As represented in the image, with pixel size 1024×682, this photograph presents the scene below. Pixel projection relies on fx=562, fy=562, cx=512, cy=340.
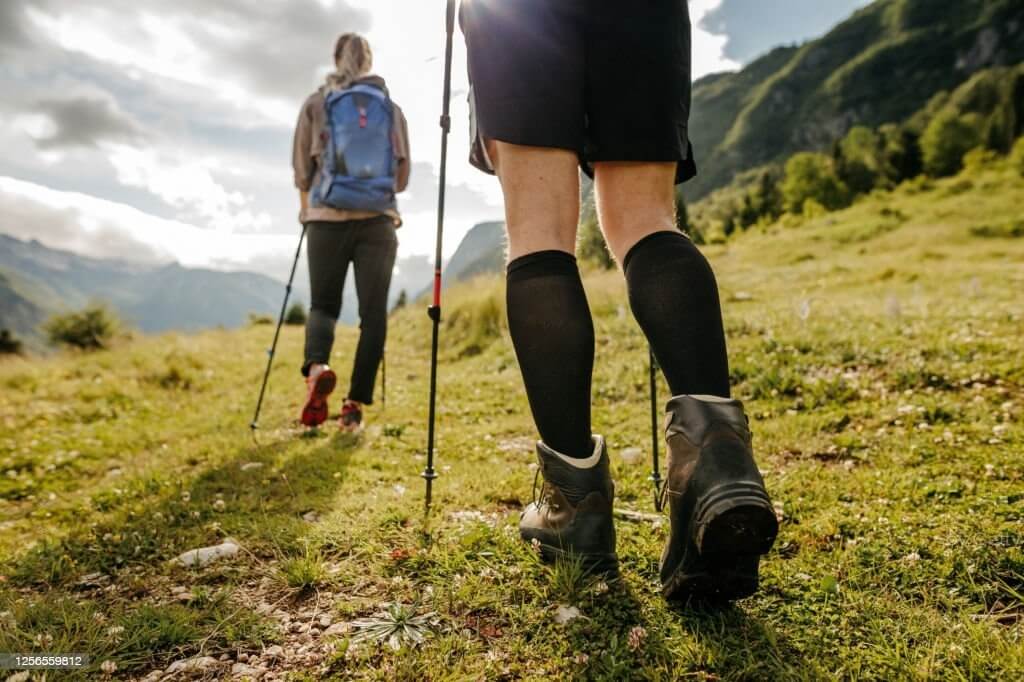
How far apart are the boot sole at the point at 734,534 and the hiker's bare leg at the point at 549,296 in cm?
52

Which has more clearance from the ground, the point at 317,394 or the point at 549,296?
the point at 549,296

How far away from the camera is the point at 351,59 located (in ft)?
18.0

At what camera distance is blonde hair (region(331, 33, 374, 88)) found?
5.48m

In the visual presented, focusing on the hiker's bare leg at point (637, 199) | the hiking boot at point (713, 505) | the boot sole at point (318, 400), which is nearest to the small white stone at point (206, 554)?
the hiking boot at point (713, 505)

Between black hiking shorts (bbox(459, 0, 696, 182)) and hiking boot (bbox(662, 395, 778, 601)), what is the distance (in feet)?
3.25

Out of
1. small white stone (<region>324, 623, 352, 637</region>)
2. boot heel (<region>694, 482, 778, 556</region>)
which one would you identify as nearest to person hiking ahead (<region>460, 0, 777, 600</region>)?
boot heel (<region>694, 482, 778, 556</region>)

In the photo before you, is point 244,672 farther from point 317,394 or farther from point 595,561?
point 317,394

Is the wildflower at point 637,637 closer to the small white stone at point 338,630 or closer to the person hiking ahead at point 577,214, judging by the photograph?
the person hiking ahead at point 577,214

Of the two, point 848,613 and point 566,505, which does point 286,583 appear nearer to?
point 566,505

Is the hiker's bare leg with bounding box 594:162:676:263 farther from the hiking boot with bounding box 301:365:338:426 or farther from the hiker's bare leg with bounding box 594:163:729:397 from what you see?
the hiking boot with bounding box 301:365:338:426

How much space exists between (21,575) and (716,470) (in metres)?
3.00

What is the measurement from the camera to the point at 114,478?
435 cm

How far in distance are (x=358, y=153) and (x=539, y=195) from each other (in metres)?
3.73

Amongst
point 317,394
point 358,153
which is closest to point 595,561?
point 317,394
